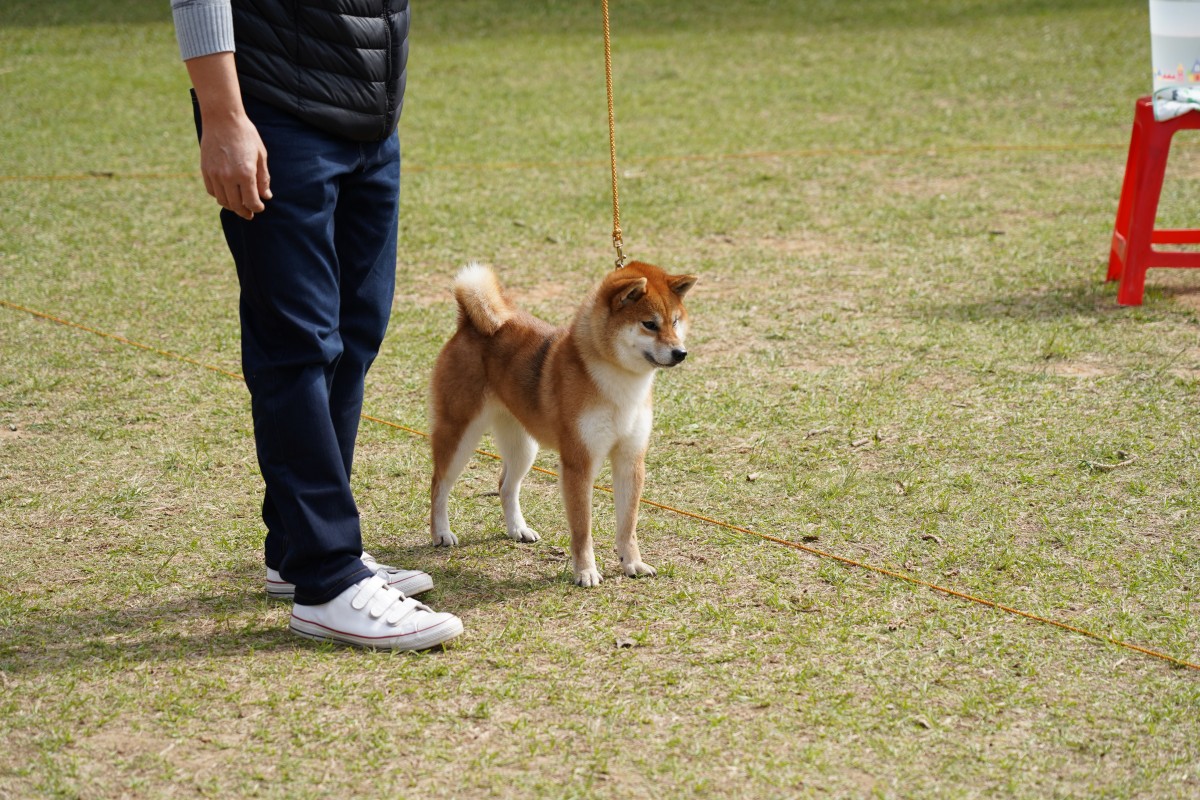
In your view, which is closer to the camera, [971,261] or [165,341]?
[165,341]

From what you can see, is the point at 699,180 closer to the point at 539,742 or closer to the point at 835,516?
the point at 835,516

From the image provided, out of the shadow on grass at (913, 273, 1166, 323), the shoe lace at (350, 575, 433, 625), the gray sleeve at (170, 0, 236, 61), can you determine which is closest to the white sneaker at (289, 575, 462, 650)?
the shoe lace at (350, 575, 433, 625)

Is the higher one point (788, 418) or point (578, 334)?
point (578, 334)

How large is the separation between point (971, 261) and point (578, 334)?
3.59 metres

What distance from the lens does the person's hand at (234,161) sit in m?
2.59

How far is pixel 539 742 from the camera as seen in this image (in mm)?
2641

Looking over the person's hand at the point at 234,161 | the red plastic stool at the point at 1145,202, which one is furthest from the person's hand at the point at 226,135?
the red plastic stool at the point at 1145,202

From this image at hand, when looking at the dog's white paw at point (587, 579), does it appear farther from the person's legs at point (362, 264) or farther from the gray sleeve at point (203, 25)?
the gray sleeve at point (203, 25)

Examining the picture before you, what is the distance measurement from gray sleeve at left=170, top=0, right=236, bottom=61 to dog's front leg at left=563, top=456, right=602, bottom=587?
1405 millimetres

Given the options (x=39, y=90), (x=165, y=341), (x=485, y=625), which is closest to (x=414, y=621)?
(x=485, y=625)

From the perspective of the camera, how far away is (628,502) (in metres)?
3.47

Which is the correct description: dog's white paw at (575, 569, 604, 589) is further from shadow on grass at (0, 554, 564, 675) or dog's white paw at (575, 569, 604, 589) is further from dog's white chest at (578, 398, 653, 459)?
dog's white chest at (578, 398, 653, 459)

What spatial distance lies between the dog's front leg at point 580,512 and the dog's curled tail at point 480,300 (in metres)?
0.50

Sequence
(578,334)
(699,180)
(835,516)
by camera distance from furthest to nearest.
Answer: (699,180) < (835,516) < (578,334)
